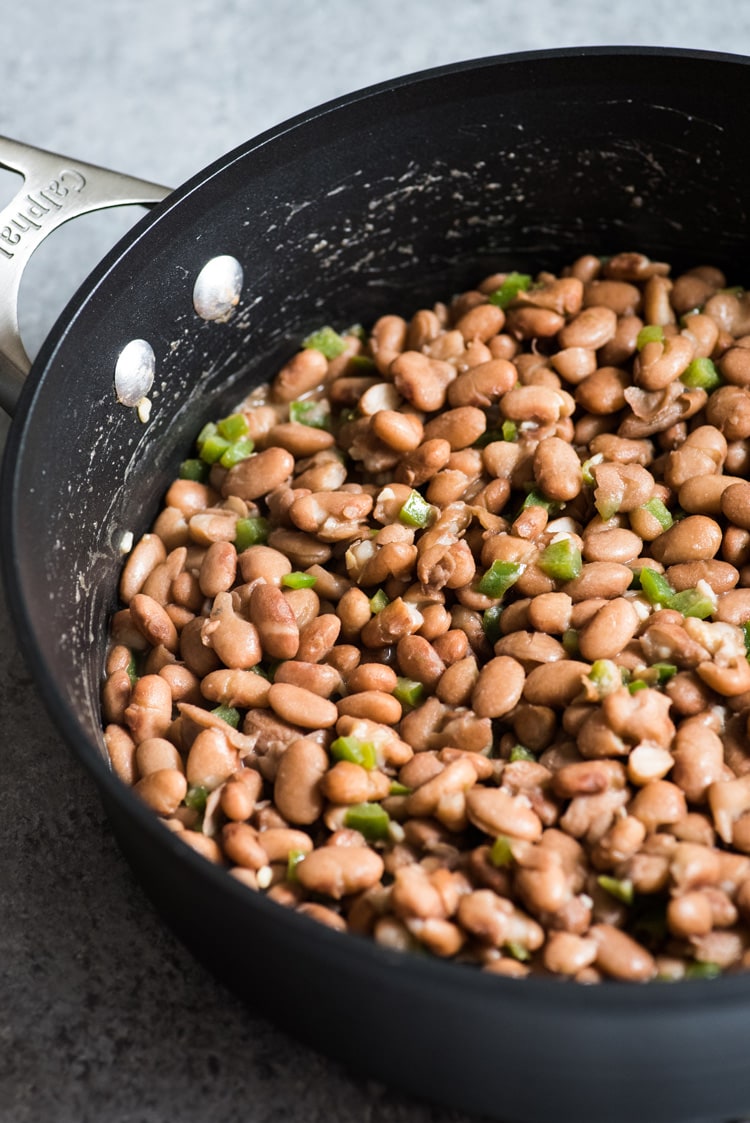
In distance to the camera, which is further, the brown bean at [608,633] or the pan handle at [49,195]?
the pan handle at [49,195]

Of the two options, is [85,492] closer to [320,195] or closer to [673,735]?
[320,195]

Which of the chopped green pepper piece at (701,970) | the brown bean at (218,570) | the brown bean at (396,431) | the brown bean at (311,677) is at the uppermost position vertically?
the brown bean at (396,431)

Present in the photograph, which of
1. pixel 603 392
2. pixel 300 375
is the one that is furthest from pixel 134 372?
pixel 603 392

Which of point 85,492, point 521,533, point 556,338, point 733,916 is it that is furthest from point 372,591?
point 733,916

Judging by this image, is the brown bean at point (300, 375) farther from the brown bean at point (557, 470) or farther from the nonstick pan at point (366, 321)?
the brown bean at point (557, 470)

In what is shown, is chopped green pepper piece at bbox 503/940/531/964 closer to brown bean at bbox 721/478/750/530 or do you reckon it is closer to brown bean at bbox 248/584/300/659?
brown bean at bbox 248/584/300/659

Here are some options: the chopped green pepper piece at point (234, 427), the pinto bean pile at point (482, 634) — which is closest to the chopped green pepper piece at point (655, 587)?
the pinto bean pile at point (482, 634)

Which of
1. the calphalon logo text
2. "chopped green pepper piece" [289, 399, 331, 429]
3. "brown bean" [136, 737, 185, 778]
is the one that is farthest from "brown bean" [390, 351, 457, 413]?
"brown bean" [136, 737, 185, 778]
